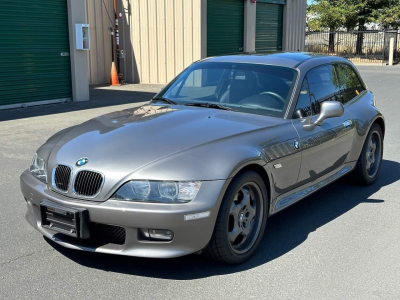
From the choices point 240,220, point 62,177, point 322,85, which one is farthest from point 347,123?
point 62,177

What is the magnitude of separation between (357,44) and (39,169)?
112 ft

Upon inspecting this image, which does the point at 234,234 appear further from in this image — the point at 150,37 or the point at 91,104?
the point at 150,37

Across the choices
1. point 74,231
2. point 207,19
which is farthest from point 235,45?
point 74,231

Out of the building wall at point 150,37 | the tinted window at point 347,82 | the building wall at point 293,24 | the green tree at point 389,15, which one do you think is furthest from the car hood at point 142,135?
the green tree at point 389,15

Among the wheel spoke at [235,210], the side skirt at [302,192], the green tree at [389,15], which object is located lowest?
the side skirt at [302,192]

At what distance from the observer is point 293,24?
974 inches

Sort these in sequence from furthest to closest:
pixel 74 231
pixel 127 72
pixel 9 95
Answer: pixel 127 72
pixel 9 95
pixel 74 231

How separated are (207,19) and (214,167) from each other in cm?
1576

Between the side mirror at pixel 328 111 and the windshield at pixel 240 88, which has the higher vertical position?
the windshield at pixel 240 88

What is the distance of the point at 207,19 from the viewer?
60.7 feet

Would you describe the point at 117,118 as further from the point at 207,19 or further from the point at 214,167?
the point at 207,19

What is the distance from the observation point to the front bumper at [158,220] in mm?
3336

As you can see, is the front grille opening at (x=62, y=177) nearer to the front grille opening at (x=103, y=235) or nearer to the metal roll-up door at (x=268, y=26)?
the front grille opening at (x=103, y=235)

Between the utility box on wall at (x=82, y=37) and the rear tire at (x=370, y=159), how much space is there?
30.8 ft
